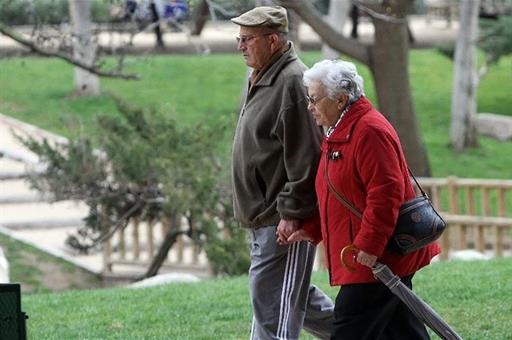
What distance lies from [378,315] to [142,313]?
3.63m

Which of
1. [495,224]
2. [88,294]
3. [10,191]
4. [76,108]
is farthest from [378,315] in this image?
[76,108]

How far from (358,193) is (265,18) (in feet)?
3.34

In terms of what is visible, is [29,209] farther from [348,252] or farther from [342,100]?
[348,252]

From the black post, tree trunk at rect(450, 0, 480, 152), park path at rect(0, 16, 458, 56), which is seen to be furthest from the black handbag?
park path at rect(0, 16, 458, 56)

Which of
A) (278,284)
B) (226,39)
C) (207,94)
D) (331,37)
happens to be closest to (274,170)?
(278,284)

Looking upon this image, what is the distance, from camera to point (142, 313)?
892 centimetres

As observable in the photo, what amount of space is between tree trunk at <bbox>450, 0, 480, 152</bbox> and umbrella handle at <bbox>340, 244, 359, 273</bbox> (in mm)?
21674

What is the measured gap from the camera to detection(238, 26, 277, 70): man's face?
237 inches

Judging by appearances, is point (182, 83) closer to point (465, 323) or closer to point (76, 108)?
point (76, 108)

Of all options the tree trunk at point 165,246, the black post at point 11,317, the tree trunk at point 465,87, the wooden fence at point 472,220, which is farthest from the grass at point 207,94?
the black post at point 11,317

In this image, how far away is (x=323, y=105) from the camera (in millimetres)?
5562

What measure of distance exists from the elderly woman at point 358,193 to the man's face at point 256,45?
52 centimetres

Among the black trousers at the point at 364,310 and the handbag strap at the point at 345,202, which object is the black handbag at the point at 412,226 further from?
the black trousers at the point at 364,310

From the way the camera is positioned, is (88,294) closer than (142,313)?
No
